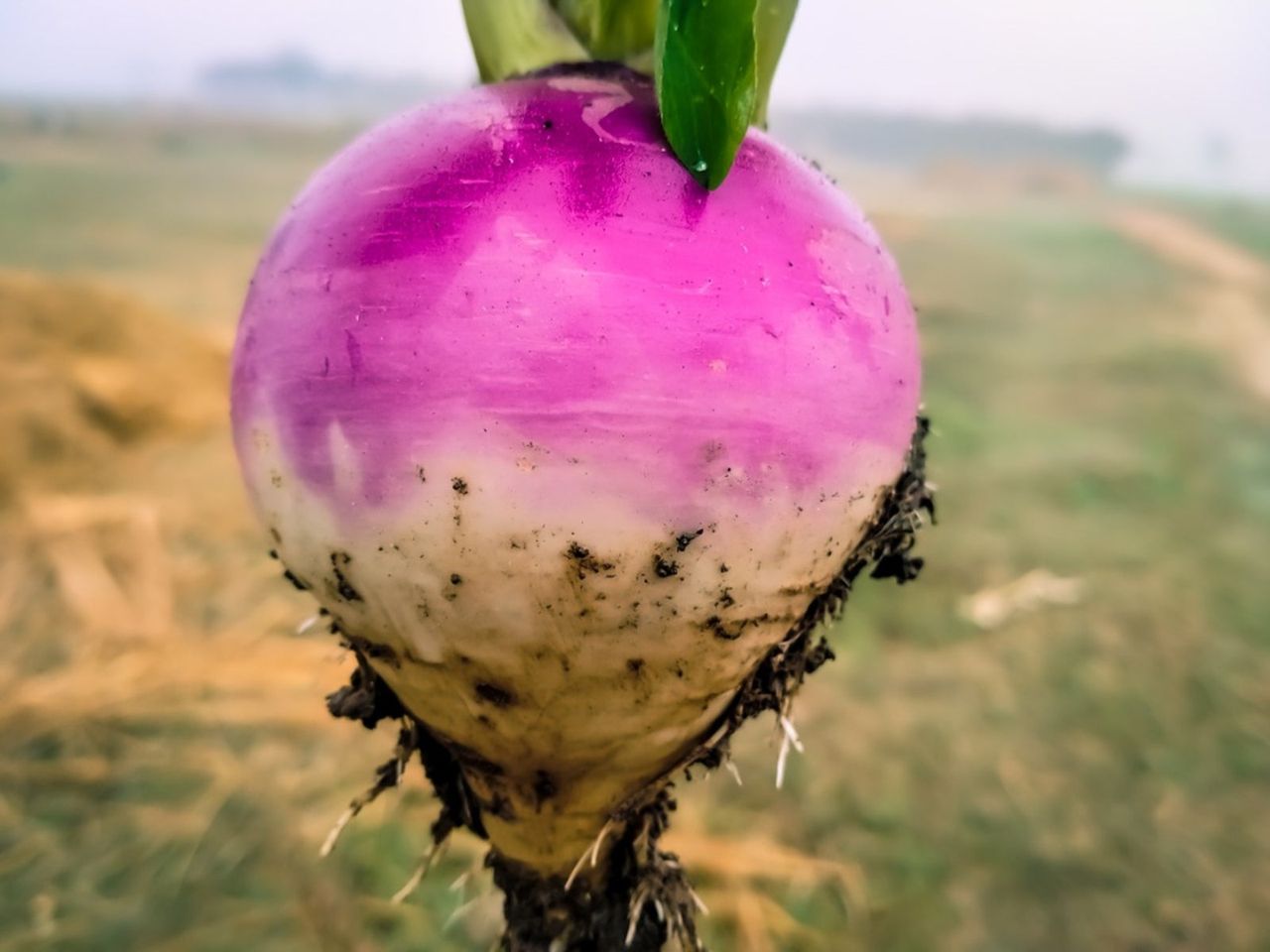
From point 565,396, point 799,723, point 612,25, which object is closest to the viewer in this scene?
point 565,396

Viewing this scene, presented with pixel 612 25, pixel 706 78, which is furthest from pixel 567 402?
pixel 612 25

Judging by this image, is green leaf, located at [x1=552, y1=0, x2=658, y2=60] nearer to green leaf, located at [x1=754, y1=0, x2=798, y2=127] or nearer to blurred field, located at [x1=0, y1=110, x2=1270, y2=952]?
green leaf, located at [x1=754, y1=0, x2=798, y2=127]

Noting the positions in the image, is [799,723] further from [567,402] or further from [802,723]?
[567,402]

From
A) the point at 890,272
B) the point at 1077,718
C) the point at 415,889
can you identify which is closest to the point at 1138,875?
the point at 1077,718

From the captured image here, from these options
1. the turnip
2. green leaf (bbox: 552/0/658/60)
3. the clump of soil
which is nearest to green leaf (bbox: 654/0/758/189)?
the turnip

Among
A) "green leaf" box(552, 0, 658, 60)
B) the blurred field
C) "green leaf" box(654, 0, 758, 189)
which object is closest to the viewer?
"green leaf" box(654, 0, 758, 189)

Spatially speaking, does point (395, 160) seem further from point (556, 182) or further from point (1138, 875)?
point (1138, 875)

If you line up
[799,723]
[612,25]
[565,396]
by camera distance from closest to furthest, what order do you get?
1. [565,396]
2. [612,25]
3. [799,723]
